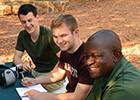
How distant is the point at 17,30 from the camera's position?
7684 millimetres

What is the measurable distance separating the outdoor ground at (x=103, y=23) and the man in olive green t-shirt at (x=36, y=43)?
91.2 inches

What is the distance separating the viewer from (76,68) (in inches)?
81.7

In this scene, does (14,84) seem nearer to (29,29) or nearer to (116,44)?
(29,29)

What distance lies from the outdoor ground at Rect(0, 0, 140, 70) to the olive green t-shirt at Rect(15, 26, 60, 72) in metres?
2.30

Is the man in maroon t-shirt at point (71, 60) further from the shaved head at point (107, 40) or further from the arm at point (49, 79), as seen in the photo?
the shaved head at point (107, 40)

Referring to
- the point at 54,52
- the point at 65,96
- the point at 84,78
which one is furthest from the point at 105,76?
the point at 54,52

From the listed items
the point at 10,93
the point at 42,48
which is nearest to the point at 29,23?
the point at 42,48

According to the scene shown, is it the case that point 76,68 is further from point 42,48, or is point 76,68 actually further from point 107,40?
point 42,48

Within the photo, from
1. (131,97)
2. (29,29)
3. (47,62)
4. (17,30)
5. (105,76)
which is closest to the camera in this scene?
(131,97)

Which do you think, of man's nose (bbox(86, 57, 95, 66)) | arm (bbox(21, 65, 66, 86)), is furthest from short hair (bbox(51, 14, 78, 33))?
man's nose (bbox(86, 57, 95, 66))

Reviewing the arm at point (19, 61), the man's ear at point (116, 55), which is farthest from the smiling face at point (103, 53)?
the arm at point (19, 61)

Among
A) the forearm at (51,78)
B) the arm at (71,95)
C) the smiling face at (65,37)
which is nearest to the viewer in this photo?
the arm at (71,95)

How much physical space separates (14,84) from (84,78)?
0.92m

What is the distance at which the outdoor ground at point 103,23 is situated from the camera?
19.0 ft
